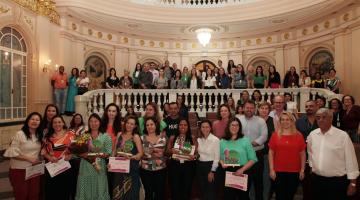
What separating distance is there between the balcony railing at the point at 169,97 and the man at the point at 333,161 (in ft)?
22.4

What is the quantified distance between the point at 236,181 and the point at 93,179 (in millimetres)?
1911

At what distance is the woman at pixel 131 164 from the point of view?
4.29 meters

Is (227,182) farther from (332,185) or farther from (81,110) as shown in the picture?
(81,110)

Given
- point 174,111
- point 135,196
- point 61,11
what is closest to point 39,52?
point 61,11

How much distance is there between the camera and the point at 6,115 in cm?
888

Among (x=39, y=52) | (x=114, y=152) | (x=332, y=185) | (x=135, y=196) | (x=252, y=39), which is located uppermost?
(x=252, y=39)

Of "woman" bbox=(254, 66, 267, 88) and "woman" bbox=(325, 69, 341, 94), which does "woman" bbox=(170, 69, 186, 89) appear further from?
"woman" bbox=(325, 69, 341, 94)

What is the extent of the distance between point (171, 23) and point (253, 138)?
9507 millimetres

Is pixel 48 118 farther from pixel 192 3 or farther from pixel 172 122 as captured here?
pixel 192 3

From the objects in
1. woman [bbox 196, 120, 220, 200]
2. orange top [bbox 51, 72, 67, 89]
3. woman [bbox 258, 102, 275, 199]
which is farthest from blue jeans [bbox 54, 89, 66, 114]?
woman [bbox 258, 102, 275, 199]

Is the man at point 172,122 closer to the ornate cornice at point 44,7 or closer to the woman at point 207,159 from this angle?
the woman at point 207,159

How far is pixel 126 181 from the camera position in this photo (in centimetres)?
436

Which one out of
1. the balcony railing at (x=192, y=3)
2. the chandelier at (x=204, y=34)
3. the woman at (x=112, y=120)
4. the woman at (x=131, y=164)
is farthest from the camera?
the chandelier at (x=204, y=34)

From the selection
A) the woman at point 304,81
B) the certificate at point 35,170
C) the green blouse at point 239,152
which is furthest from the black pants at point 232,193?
the woman at point 304,81
